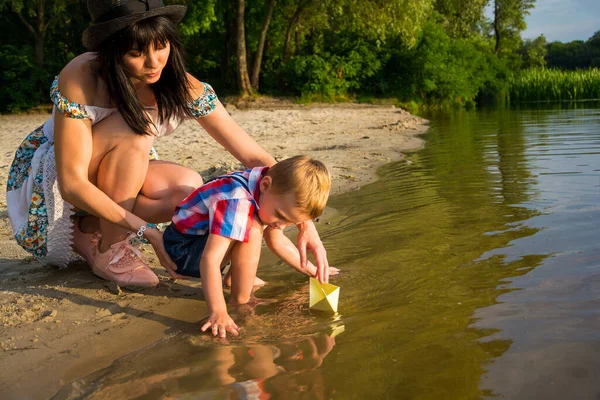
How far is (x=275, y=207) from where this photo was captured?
2514 mm

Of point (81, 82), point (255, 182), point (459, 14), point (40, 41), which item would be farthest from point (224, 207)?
point (459, 14)

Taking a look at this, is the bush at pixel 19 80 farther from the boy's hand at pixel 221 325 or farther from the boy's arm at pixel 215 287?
the boy's hand at pixel 221 325

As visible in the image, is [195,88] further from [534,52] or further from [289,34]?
[534,52]

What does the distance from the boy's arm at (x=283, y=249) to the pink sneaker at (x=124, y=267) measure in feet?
1.88

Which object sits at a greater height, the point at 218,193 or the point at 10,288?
the point at 218,193

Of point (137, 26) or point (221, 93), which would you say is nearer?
point (137, 26)

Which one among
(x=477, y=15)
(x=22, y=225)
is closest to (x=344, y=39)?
(x=477, y=15)

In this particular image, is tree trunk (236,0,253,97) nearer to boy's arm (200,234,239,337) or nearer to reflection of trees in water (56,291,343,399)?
boy's arm (200,234,239,337)

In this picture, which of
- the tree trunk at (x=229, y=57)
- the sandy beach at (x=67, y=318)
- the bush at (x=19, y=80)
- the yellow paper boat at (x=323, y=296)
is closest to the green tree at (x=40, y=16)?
the bush at (x=19, y=80)

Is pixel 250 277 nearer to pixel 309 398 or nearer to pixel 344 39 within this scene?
pixel 309 398

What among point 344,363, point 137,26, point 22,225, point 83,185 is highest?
point 137,26

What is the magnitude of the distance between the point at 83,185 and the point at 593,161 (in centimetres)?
518

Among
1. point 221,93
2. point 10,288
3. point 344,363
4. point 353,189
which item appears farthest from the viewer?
point 221,93

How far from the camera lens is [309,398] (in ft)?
6.03
